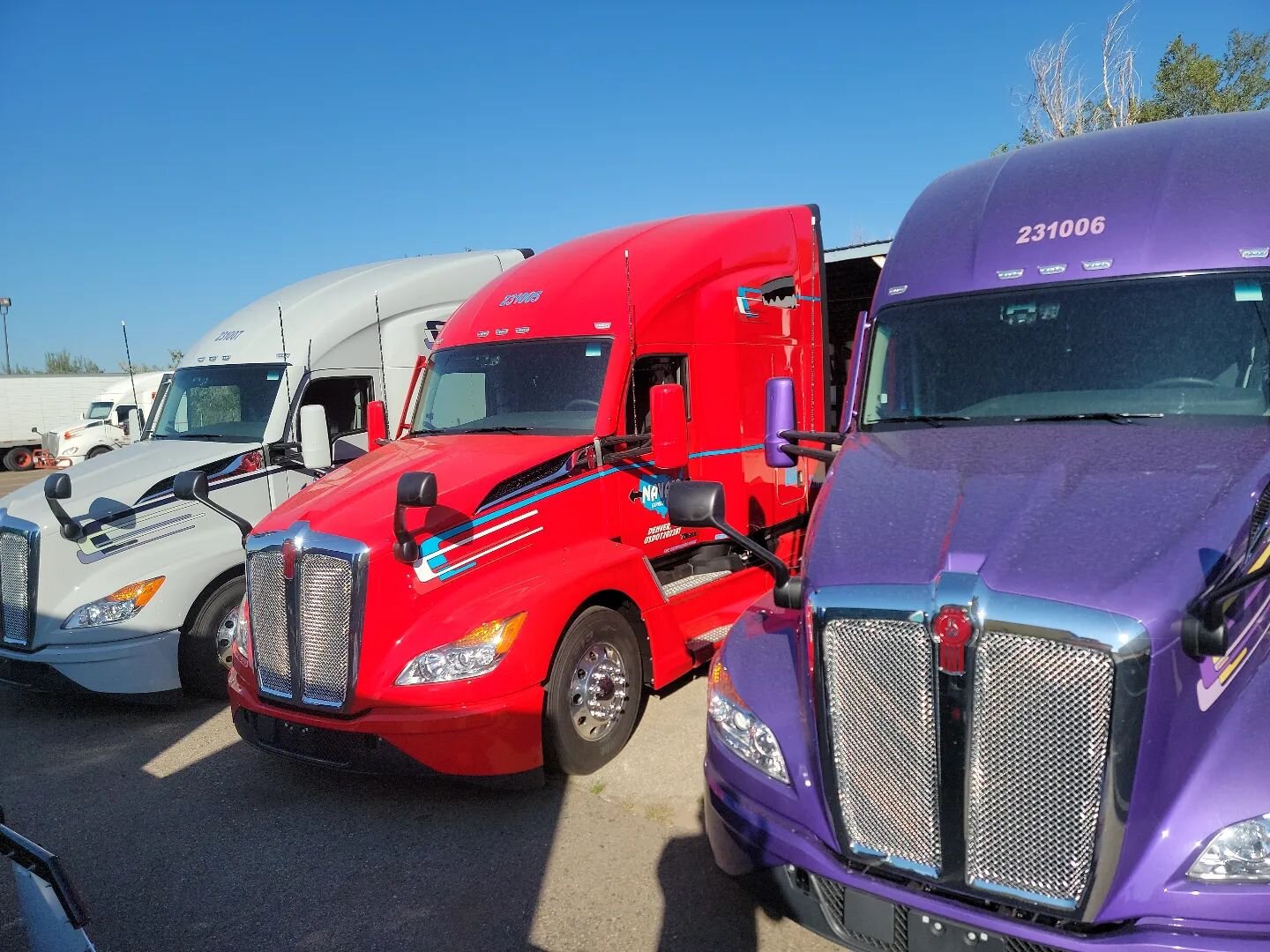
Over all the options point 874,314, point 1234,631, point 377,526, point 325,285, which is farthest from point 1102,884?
point 325,285

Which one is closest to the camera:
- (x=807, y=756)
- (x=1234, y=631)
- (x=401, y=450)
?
(x=1234, y=631)

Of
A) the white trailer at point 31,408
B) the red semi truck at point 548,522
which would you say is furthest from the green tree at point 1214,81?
the white trailer at point 31,408

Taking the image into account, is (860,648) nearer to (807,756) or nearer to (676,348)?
(807,756)

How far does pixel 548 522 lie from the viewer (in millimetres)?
5078

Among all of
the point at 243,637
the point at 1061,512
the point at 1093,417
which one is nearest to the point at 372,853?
the point at 243,637

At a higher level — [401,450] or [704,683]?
[401,450]

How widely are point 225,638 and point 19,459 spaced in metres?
29.5

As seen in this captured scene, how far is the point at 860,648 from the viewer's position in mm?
2670

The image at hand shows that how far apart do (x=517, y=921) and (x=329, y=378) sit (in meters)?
5.31

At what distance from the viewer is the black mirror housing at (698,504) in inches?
126

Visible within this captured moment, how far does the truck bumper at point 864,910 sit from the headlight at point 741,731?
0.08 m

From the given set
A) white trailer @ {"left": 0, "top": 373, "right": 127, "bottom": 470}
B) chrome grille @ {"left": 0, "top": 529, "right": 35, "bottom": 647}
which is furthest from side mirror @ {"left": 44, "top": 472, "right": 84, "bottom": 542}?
white trailer @ {"left": 0, "top": 373, "right": 127, "bottom": 470}

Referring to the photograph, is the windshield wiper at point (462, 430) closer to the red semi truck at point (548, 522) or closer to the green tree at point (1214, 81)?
the red semi truck at point (548, 522)

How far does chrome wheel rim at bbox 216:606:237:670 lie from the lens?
21.0 ft
